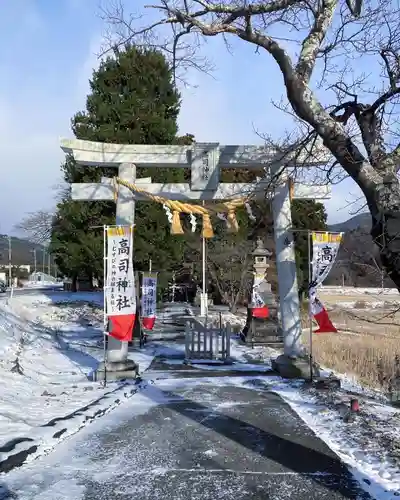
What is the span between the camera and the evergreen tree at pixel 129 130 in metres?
22.3

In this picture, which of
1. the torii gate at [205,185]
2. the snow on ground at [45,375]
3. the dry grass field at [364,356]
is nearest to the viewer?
the snow on ground at [45,375]

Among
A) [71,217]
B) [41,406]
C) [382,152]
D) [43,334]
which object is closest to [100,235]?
[71,217]

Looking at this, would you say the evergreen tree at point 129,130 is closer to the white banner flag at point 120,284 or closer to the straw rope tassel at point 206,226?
the straw rope tassel at point 206,226

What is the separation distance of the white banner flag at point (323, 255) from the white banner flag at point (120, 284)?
3.49 meters

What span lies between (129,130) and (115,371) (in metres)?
13.8

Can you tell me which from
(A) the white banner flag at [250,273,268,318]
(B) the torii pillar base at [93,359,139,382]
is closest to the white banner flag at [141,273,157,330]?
(A) the white banner flag at [250,273,268,318]

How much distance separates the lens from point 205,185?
11430 millimetres

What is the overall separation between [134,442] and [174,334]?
12.7m

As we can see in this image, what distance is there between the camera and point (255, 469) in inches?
208

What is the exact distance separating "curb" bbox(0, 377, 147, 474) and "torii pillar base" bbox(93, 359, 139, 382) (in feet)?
2.38

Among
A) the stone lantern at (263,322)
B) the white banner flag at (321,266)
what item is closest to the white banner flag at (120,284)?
the white banner flag at (321,266)

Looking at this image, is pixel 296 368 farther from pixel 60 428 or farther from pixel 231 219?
pixel 60 428

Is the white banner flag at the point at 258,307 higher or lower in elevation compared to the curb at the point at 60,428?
higher

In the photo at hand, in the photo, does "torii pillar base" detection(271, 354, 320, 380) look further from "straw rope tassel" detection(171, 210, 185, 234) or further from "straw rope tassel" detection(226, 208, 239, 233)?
"straw rope tassel" detection(171, 210, 185, 234)
